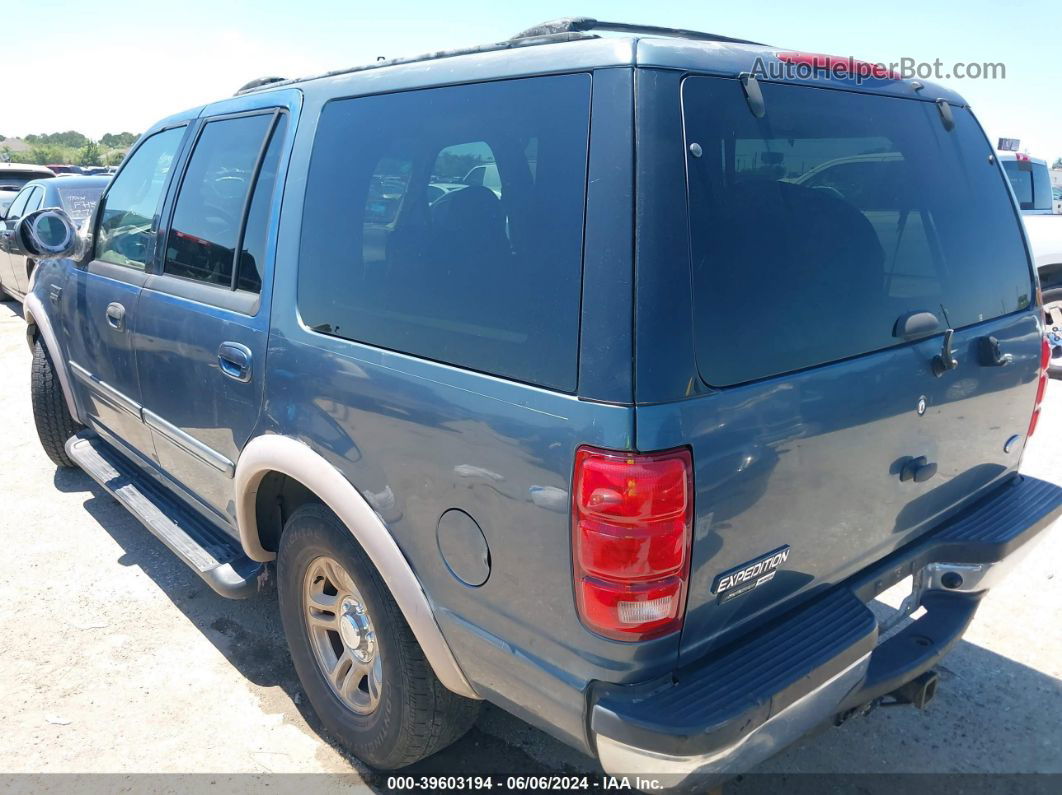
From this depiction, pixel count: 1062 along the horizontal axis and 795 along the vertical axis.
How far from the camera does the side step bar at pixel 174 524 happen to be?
9.39 ft

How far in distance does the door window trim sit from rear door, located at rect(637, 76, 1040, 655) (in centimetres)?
151

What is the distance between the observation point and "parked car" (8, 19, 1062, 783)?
5.35 ft

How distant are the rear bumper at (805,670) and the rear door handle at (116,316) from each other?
8.77ft

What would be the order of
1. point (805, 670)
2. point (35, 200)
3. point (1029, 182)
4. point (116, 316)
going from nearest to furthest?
1. point (805, 670)
2. point (116, 316)
3. point (35, 200)
4. point (1029, 182)

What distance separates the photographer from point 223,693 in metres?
2.92

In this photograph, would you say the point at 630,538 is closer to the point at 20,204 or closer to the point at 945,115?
the point at 945,115

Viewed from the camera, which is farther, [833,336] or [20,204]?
[20,204]

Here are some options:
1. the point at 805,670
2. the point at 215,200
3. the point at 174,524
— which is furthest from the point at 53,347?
the point at 805,670

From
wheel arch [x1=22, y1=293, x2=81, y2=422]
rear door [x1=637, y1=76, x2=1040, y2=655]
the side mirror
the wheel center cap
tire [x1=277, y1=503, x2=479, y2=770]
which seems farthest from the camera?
wheel arch [x1=22, y1=293, x2=81, y2=422]

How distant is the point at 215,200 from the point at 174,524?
134 centimetres

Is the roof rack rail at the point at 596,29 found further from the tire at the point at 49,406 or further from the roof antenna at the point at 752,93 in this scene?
the tire at the point at 49,406

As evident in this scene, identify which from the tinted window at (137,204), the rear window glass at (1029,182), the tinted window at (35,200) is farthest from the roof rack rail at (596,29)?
the rear window glass at (1029,182)

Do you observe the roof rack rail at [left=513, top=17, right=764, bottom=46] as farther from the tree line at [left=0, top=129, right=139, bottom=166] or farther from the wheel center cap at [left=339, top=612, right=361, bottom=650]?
the tree line at [left=0, top=129, right=139, bottom=166]

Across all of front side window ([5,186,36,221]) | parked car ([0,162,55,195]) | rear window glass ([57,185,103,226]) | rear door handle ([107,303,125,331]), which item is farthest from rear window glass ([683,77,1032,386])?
parked car ([0,162,55,195])
